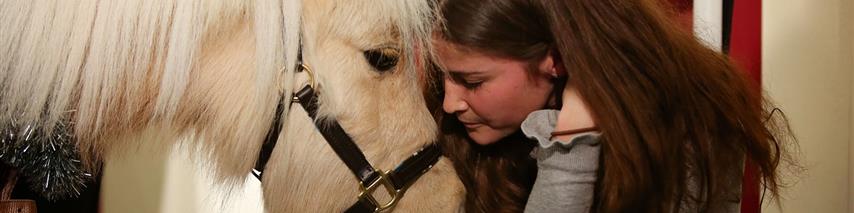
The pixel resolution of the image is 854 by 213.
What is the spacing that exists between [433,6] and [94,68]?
1.08 ft

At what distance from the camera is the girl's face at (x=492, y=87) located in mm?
732

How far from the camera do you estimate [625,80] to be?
28.2 inches

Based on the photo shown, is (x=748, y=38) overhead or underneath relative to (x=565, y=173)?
overhead

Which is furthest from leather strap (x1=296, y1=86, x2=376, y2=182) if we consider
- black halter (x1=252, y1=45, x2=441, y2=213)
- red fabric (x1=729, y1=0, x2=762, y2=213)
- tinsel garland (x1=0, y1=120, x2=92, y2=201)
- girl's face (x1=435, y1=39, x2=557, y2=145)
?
red fabric (x1=729, y1=0, x2=762, y2=213)

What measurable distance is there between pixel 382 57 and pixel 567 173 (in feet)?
0.72

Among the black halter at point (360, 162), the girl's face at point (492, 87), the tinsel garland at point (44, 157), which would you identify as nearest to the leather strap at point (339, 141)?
the black halter at point (360, 162)

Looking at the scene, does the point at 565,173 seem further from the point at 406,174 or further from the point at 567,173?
the point at 406,174

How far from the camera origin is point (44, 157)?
76 cm

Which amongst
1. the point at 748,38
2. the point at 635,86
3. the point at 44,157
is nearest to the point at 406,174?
the point at 635,86

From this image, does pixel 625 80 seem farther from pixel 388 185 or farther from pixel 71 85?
pixel 71 85

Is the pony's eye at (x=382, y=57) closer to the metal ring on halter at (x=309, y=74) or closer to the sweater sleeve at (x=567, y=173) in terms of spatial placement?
the metal ring on halter at (x=309, y=74)

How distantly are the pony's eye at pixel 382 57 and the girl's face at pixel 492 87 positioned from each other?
49 millimetres

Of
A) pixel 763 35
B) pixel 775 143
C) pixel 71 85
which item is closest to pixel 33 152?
pixel 71 85

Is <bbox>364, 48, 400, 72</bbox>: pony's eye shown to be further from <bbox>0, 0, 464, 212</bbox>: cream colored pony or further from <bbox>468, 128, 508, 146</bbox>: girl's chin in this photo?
<bbox>468, 128, 508, 146</bbox>: girl's chin
